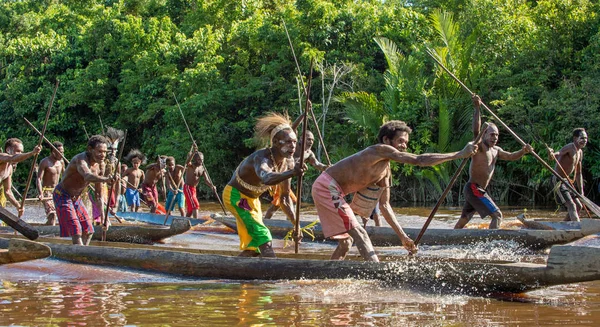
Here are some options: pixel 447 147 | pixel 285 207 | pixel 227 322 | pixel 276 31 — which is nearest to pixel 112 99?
pixel 276 31

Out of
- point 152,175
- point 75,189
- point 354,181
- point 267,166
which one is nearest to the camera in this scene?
point 354,181

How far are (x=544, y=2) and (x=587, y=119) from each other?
387 centimetres

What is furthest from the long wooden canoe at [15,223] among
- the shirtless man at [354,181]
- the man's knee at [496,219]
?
the man's knee at [496,219]

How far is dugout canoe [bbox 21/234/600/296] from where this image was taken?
527cm

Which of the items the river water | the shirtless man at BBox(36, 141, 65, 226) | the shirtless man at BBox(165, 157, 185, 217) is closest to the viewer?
the river water

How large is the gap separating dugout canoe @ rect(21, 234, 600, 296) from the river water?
92 millimetres

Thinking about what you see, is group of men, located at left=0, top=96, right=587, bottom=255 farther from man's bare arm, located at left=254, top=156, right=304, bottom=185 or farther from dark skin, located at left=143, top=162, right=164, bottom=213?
dark skin, located at left=143, top=162, right=164, bottom=213

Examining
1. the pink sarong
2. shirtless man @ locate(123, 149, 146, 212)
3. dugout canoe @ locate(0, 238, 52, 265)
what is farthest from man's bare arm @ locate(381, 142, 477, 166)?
shirtless man @ locate(123, 149, 146, 212)

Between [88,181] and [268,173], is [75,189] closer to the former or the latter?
[88,181]

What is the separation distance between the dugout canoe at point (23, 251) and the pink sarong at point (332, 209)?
7.00 feet

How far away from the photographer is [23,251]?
5.63 meters

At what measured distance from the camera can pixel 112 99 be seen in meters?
28.3

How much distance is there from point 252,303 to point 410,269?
1230 mm

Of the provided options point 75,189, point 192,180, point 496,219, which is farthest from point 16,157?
point 192,180
